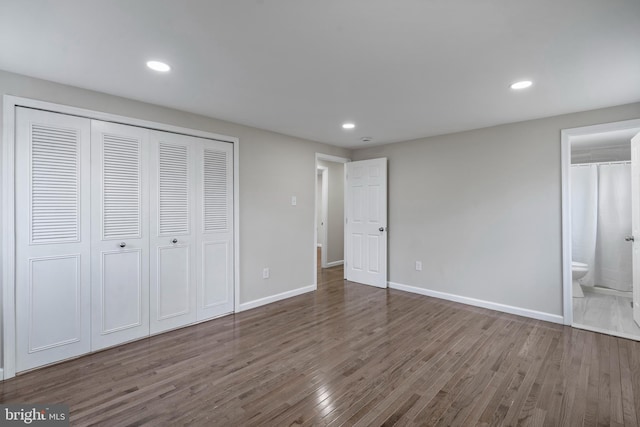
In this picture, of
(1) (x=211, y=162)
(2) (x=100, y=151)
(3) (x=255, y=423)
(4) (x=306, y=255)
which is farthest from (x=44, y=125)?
(4) (x=306, y=255)

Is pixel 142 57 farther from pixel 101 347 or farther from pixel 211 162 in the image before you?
pixel 101 347

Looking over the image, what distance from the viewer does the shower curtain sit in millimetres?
4512

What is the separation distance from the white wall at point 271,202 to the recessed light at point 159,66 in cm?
90

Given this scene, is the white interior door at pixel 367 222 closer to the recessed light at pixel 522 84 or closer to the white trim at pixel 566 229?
the white trim at pixel 566 229

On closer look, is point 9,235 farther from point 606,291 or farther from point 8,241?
A: point 606,291

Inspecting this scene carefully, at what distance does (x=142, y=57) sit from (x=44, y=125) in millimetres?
1155

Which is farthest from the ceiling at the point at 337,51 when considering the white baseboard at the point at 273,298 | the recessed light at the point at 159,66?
the white baseboard at the point at 273,298

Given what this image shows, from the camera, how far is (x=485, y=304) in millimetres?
3986

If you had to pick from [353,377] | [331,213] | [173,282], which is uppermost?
[331,213]

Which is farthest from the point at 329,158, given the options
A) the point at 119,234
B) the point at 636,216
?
the point at 636,216

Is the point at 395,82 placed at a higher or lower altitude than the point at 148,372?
higher

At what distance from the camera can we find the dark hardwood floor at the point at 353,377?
Answer: 193cm

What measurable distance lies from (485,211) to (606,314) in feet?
6.07

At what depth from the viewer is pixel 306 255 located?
475cm
